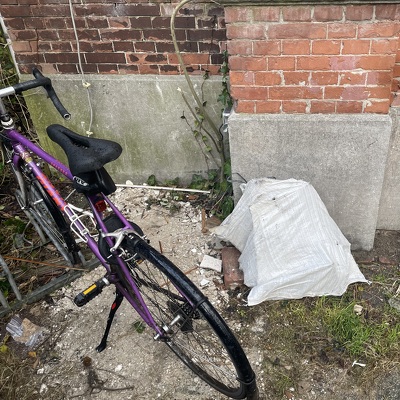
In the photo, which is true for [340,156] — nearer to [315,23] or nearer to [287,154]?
[287,154]

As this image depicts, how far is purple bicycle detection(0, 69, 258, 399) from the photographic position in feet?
6.44

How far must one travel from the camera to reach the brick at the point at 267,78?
272cm

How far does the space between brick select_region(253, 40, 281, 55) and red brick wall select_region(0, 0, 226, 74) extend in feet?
2.46

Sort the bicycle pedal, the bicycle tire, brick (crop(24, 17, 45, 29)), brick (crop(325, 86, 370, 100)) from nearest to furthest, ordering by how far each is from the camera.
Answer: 1. the bicycle tire
2. the bicycle pedal
3. brick (crop(325, 86, 370, 100))
4. brick (crop(24, 17, 45, 29))

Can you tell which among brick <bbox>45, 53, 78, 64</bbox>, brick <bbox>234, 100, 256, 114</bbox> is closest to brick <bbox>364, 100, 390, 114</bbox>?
brick <bbox>234, 100, 256, 114</bbox>

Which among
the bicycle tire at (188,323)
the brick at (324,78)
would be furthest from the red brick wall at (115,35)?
the bicycle tire at (188,323)

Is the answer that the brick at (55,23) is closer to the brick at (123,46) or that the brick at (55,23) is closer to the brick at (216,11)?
the brick at (123,46)

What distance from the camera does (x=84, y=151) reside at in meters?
2.13

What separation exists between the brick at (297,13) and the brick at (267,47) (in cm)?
15

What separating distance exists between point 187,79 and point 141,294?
174 cm

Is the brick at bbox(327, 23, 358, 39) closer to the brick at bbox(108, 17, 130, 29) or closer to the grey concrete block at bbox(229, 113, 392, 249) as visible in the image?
the grey concrete block at bbox(229, 113, 392, 249)

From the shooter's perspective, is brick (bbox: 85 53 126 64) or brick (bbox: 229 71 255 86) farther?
brick (bbox: 85 53 126 64)

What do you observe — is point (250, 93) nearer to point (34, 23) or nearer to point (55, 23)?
point (55, 23)

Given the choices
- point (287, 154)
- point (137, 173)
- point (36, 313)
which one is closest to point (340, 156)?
point (287, 154)
